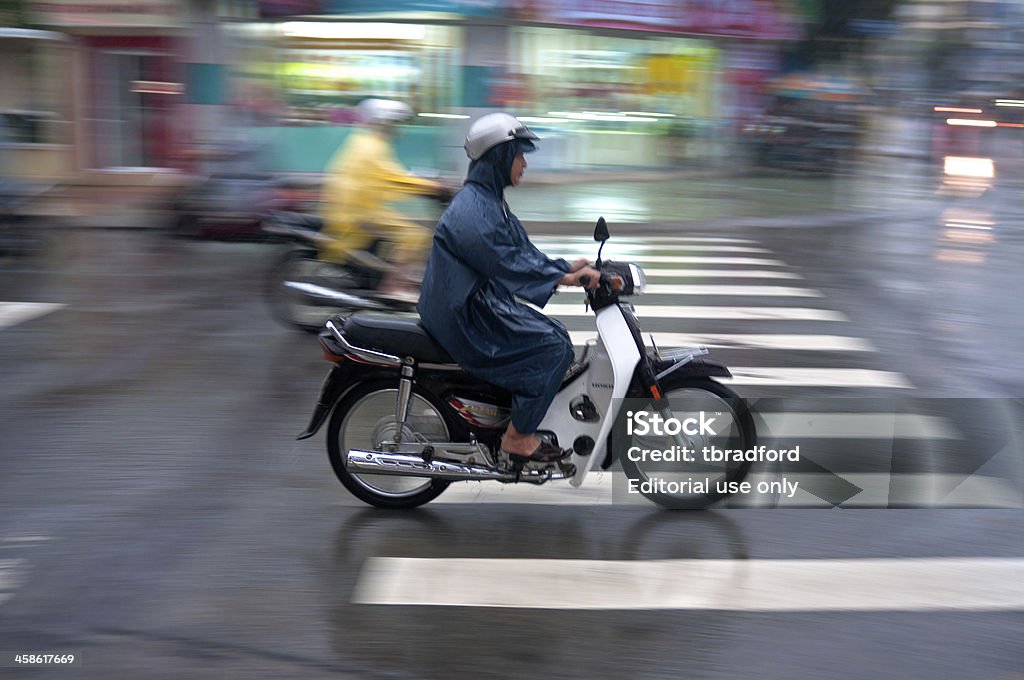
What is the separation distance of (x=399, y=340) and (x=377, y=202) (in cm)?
410

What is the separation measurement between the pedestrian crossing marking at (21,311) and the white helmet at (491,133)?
5.99 metres

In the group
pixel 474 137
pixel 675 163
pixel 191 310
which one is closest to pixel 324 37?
pixel 675 163

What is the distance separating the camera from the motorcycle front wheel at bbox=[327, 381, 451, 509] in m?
5.39

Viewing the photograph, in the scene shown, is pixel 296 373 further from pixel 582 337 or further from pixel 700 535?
pixel 700 535

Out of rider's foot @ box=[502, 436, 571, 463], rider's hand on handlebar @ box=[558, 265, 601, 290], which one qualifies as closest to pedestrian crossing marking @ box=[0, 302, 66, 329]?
rider's foot @ box=[502, 436, 571, 463]

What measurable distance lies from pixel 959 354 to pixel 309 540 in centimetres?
568

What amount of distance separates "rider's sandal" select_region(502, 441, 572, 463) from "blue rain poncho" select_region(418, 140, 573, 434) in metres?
0.11

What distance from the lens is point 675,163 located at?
21641mm

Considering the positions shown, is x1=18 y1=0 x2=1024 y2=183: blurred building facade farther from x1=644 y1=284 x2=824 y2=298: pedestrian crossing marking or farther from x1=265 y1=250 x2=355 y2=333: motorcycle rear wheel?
x1=644 y1=284 x2=824 y2=298: pedestrian crossing marking

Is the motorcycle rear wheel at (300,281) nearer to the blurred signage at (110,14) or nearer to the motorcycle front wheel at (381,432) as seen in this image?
the motorcycle front wheel at (381,432)

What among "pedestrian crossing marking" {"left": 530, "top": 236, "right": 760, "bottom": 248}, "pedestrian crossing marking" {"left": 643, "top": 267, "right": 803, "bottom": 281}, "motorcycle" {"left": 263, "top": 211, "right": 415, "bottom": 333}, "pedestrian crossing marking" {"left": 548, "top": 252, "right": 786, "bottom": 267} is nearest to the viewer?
"motorcycle" {"left": 263, "top": 211, "right": 415, "bottom": 333}

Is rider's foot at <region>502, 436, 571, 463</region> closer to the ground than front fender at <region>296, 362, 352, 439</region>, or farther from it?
closer to the ground

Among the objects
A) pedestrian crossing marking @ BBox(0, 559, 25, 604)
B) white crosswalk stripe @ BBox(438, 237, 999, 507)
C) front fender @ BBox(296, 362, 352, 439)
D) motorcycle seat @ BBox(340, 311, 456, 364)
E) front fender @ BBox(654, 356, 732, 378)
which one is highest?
motorcycle seat @ BBox(340, 311, 456, 364)

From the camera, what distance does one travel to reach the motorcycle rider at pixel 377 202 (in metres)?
9.05
